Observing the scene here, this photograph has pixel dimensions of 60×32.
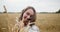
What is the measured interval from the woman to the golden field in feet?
0.18

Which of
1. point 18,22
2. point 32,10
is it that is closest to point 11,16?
point 18,22

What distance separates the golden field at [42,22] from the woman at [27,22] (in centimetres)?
6

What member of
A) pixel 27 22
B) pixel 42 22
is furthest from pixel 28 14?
pixel 42 22

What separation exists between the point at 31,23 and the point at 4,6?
435 mm

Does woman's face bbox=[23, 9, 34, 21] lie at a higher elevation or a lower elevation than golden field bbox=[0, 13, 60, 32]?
higher

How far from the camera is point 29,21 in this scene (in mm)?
2703

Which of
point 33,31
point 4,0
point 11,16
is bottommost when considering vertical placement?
point 33,31

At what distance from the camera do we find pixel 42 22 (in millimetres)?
2715

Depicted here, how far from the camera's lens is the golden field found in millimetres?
2691

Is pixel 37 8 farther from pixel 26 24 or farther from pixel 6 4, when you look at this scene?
pixel 6 4

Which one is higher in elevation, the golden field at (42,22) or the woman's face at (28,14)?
the woman's face at (28,14)

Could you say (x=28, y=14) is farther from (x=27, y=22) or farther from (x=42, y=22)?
(x=42, y=22)

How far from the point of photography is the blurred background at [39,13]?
106 inches

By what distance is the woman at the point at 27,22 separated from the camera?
106 inches
